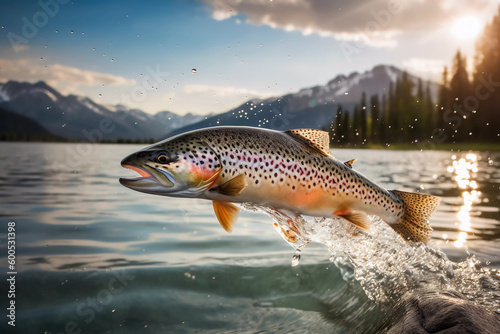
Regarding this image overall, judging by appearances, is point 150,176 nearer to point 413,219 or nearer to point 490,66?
point 413,219

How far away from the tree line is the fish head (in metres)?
116

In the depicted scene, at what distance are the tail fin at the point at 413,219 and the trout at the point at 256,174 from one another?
0.44 m

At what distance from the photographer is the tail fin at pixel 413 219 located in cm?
521

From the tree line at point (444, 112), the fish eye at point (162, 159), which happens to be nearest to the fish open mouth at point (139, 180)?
the fish eye at point (162, 159)

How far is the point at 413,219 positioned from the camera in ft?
17.2

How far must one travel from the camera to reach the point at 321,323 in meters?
6.24

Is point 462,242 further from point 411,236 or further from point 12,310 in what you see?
point 12,310

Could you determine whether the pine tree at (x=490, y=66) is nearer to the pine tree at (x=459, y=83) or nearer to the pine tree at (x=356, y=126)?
the pine tree at (x=459, y=83)

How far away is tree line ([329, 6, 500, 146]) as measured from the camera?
127 m

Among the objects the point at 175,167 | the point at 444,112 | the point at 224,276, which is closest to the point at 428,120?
the point at 444,112

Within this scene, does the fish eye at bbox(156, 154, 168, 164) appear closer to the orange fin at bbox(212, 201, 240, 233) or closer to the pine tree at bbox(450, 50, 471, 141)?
the orange fin at bbox(212, 201, 240, 233)

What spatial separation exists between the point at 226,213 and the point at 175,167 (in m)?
0.68

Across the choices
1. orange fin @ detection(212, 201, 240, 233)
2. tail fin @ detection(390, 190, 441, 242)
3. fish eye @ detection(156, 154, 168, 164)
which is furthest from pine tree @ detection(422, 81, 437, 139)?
fish eye @ detection(156, 154, 168, 164)

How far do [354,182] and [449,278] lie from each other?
2.93m
